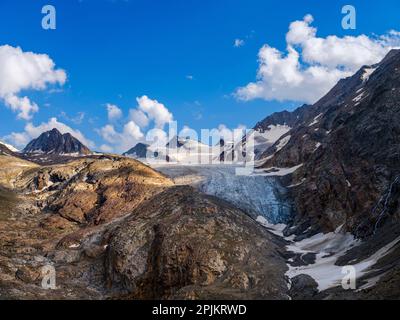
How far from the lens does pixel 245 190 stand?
327ft

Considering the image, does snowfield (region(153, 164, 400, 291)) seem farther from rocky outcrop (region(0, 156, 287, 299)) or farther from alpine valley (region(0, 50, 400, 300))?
rocky outcrop (region(0, 156, 287, 299))

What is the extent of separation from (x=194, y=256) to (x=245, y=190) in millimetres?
42761

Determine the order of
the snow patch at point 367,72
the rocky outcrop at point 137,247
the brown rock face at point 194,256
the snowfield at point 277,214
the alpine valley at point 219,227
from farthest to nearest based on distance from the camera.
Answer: the snow patch at point 367,72, the rocky outcrop at point 137,247, the brown rock face at point 194,256, the alpine valley at point 219,227, the snowfield at point 277,214

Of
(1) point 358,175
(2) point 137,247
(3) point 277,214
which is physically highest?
(1) point 358,175

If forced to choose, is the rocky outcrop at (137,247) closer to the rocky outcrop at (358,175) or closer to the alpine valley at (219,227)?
the alpine valley at (219,227)

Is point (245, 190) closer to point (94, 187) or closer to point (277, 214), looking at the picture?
point (277, 214)

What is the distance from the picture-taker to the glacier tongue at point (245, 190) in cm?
8988

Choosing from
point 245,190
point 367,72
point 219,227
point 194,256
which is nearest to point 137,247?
point 194,256

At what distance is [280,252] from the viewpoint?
64250 mm

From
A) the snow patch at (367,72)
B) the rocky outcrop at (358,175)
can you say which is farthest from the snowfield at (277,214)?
the snow patch at (367,72)

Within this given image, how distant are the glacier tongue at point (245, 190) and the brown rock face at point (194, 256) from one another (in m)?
18.2
